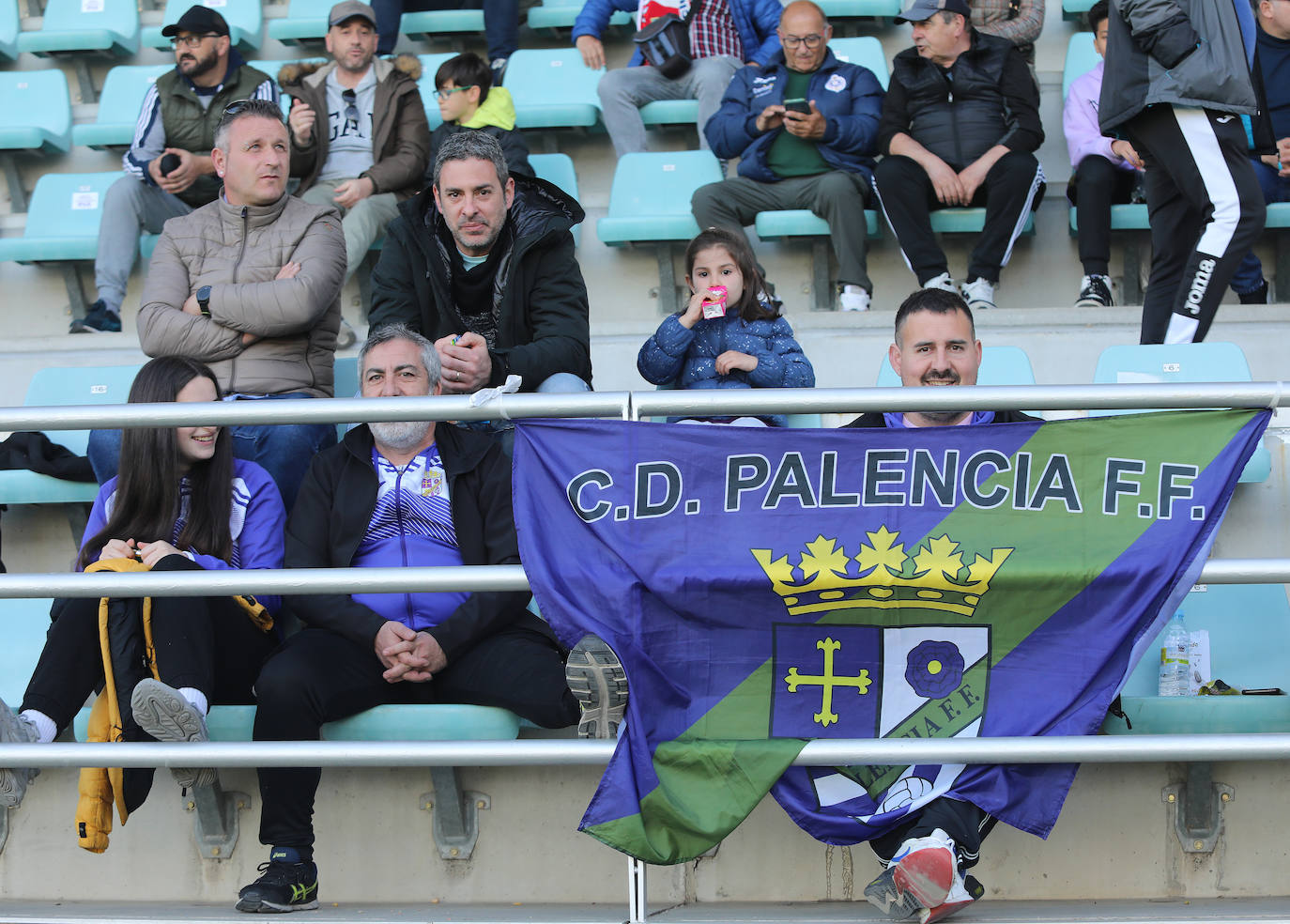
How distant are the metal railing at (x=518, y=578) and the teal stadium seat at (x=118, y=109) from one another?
3903 millimetres

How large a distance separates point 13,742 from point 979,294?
3.42 m

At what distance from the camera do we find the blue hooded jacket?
5.16 m

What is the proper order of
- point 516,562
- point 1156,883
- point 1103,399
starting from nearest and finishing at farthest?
1. point 1103,399
2. point 1156,883
3. point 516,562

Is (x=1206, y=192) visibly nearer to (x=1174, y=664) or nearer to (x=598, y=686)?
(x=1174, y=664)

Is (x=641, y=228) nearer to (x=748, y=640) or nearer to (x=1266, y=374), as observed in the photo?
(x=1266, y=374)

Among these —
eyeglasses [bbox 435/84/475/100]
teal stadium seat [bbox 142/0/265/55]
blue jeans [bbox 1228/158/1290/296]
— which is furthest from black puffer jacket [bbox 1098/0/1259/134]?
teal stadium seat [bbox 142/0/265/55]

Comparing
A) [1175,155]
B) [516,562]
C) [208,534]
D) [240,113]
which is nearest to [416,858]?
[516,562]

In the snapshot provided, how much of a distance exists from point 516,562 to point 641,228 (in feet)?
7.98

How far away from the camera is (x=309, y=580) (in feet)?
7.75

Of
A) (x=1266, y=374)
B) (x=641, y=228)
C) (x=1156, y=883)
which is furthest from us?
(x=641, y=228)

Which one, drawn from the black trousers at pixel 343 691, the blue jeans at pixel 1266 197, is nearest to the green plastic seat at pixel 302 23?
the blue jeans at pixel 1266 197

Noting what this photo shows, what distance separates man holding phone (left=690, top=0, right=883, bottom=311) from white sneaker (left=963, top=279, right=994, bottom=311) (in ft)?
1.13

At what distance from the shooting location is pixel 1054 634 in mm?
2439

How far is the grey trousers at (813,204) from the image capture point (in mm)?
4926
